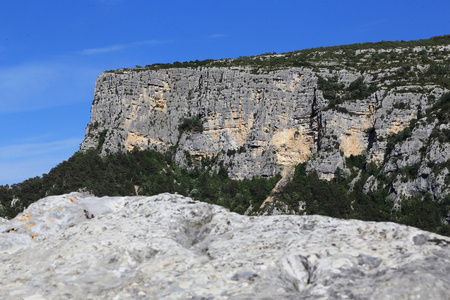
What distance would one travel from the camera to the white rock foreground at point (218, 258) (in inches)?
345

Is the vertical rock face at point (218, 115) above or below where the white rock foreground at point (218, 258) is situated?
above

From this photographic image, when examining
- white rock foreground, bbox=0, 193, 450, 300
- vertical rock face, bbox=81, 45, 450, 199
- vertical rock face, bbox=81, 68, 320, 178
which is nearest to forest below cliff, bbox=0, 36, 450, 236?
vertical rock face, bbox=81, 45, 450, 199

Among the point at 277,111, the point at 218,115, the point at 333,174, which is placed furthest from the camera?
the point at 218,115

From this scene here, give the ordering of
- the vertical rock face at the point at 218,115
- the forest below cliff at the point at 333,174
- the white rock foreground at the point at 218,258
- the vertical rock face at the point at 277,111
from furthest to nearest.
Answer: the vertical rock face at the point at 218,115
the vertical rock face at the point at 277,111
the forest below cliff at the point at 333,174
the white rock foreground at the point at 218,258

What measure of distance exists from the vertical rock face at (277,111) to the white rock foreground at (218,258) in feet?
270

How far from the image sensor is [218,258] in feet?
33.5

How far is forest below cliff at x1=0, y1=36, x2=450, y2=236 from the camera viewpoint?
83938 millimetres

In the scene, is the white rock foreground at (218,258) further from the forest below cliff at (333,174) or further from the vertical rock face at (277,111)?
the vertical rock face at (277,111)

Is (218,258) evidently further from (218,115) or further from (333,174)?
(218,115)

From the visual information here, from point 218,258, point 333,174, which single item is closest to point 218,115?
point 333,174

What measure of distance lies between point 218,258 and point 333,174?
87795 mm

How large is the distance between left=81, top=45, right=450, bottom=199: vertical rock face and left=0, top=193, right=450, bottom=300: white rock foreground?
82406mm

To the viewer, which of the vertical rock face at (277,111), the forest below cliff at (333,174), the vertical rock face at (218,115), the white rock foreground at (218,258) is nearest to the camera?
the white rock foreground at (218,258)

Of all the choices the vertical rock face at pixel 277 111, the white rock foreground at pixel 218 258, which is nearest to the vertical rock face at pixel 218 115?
the vertical rock face at pixel 277 111
